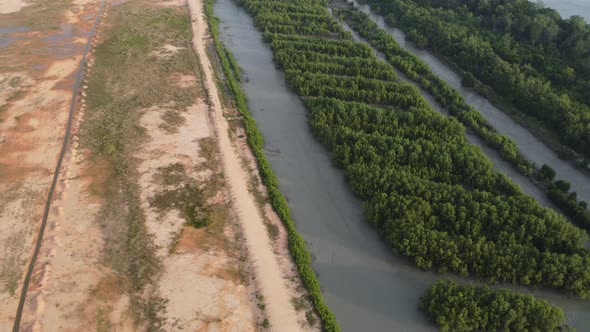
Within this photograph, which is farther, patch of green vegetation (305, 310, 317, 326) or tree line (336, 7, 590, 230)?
tree line (336, 7, 590, 230)

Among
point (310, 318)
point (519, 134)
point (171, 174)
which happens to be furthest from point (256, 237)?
point (519, 134)

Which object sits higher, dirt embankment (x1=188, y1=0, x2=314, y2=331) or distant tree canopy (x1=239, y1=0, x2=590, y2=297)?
distant tree canopy (x1=239, y1=0, x2=590, y2=297)

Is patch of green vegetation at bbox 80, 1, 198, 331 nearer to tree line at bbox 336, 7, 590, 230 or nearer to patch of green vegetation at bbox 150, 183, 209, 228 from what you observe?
patch of green vegetation at bbox 150, 183, 209, 228

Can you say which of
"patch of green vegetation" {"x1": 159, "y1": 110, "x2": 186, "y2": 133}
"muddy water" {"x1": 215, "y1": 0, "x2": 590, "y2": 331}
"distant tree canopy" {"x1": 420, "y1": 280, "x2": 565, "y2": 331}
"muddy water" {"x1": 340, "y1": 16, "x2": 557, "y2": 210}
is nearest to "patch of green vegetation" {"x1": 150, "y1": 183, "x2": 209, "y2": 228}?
"muddy water" {"x1": 215, "y1": 0, "x2": 590, "y2": 331}

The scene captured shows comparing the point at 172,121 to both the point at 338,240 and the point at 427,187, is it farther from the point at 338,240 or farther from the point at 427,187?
the point at 427,187

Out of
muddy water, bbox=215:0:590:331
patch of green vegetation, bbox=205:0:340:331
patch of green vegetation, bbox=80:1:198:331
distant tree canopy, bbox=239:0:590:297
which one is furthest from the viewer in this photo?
distant tree canopy, bbox=239:0:590:297

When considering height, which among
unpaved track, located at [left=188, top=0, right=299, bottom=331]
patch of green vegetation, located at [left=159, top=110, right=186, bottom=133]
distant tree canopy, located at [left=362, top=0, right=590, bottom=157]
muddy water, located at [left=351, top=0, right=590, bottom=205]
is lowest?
unpaved track, located at [left=188, top=0, right=299, bottom=331]
